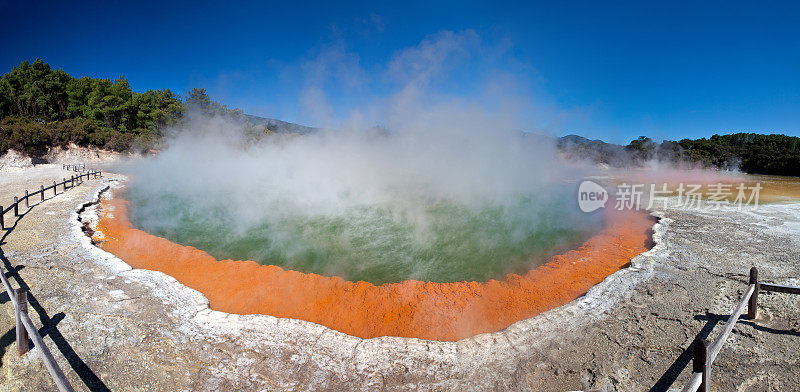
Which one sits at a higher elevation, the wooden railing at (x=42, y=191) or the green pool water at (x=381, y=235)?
the wooden railing at (x=42, y=191)

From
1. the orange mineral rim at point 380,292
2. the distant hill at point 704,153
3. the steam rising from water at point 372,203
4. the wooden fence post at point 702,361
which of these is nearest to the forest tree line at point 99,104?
the steam rising from water at point 372,203

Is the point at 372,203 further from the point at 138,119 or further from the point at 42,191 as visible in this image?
the point at 138,119

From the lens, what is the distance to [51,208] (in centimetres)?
805

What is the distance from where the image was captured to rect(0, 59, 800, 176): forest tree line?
24.8 meters

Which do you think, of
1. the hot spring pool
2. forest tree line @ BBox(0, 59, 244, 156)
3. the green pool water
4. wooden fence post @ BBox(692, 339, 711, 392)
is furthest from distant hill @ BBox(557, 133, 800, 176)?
forest tree line @ BBox(0, 59, 244, 156)

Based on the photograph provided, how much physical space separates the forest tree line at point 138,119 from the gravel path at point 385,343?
21.3 metres

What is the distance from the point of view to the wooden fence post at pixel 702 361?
2258mm

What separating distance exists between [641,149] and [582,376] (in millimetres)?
37264

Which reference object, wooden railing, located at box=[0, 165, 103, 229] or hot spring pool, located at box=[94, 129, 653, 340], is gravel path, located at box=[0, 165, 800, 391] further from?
wooden railing, located at box=[0, 165, 103, 229]

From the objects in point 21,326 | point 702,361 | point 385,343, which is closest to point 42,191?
point 21,326

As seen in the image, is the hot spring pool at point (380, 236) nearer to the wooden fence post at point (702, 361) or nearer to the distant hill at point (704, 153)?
the wooden fence post at point (702, 361)

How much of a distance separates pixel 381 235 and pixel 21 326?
535 cm

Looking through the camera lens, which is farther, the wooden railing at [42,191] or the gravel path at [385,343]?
the wooden railing at [42,191]

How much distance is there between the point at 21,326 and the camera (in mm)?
2887
